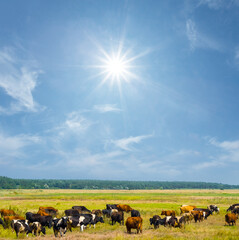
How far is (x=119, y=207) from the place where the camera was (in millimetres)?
38094

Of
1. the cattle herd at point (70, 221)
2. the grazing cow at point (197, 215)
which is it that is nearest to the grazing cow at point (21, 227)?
the cattle herd at point (70, 221)

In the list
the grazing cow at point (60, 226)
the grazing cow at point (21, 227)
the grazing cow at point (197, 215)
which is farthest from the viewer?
the grazing cow at point (197, 215)

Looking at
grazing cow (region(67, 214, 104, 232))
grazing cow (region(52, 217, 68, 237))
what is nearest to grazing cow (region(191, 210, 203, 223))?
grazing cow (region(67, 214, 104, 232))

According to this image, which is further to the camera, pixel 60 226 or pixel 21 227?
pixel 60 226

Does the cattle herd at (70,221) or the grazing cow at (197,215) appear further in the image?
the grazing cow at (197,215)

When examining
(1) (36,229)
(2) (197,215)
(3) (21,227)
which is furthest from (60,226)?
(2) (197,215)

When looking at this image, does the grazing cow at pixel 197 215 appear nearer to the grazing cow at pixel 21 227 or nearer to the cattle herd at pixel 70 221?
the cattle herd at pixel 70 221

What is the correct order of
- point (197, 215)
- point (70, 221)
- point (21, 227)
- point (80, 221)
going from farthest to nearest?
point (197, 215) < point (80, 221) < point (70, 221) < point (21, 227)

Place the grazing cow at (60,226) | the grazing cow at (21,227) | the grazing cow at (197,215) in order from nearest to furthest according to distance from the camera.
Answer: the grazing cow at (21,227)
the grazing cow at (60,226)
the grazing cow at (197,215)

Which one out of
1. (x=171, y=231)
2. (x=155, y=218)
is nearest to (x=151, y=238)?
(x=171, y=231)

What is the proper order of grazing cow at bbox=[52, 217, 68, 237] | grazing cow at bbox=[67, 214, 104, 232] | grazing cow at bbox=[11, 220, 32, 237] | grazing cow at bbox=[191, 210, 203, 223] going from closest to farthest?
grazing cow at bbox=[11, 220, 32, 237] → grazing cow at bbox=[52, 217, 68, 237] → grazing cow at bbox=[67, 214, 104, 232] → grazing cow at bbox=[191, 210, 203, 223]

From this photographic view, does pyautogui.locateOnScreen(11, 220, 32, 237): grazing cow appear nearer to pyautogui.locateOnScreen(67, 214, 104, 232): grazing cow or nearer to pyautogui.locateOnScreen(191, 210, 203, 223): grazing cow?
pyautogui.locateOnScreen(67, 214, 104, 232): grazing cow

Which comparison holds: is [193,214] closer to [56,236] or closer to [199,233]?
[199,233]

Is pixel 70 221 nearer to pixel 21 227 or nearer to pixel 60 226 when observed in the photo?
pixel 60 226
